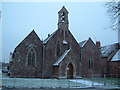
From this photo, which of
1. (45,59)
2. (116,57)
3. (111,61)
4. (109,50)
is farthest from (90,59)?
(109,50)

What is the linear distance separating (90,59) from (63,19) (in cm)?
1076

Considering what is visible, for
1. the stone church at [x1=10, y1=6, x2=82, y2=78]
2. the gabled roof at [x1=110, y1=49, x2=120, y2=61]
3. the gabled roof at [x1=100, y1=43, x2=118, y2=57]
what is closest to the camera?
the stone church at [x1=10, y1=6, x2=82, y2=78]

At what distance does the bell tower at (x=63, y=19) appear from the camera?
38.9 meters

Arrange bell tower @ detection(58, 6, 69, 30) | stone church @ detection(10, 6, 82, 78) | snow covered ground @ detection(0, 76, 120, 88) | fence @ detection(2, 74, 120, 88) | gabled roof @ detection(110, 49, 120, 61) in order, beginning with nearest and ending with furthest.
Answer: snow covered ground @ detection(0, 76, 120, 88) < fence @ detection(2, 74, 120, 88) < stone church @ detection(10, 6, 82, 78) < bell tower @ detection(58, 6, 69, 30) < gabled roof @ detection(110, 49, 120, 61)

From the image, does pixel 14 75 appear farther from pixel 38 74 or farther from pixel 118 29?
pixel 118 29

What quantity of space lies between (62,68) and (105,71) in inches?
668

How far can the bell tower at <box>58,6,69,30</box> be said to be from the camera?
3888cm

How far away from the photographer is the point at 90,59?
40.1 m

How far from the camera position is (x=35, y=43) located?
3562 cm

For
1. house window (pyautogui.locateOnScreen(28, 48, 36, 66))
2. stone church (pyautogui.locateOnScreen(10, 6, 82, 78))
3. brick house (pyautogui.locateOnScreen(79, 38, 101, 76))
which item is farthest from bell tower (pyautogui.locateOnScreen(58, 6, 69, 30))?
house window (pyautogui.locateOnScreen(28, 48, 36, 66))

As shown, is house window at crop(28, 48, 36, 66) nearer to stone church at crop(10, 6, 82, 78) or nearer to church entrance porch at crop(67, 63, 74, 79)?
stone church at crop(10, 6, 82, 78)

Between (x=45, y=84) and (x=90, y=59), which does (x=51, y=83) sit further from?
(x=90, y=59)

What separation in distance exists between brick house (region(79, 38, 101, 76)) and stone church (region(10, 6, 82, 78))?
6.40 feet

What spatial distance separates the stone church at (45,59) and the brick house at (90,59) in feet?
6.40
